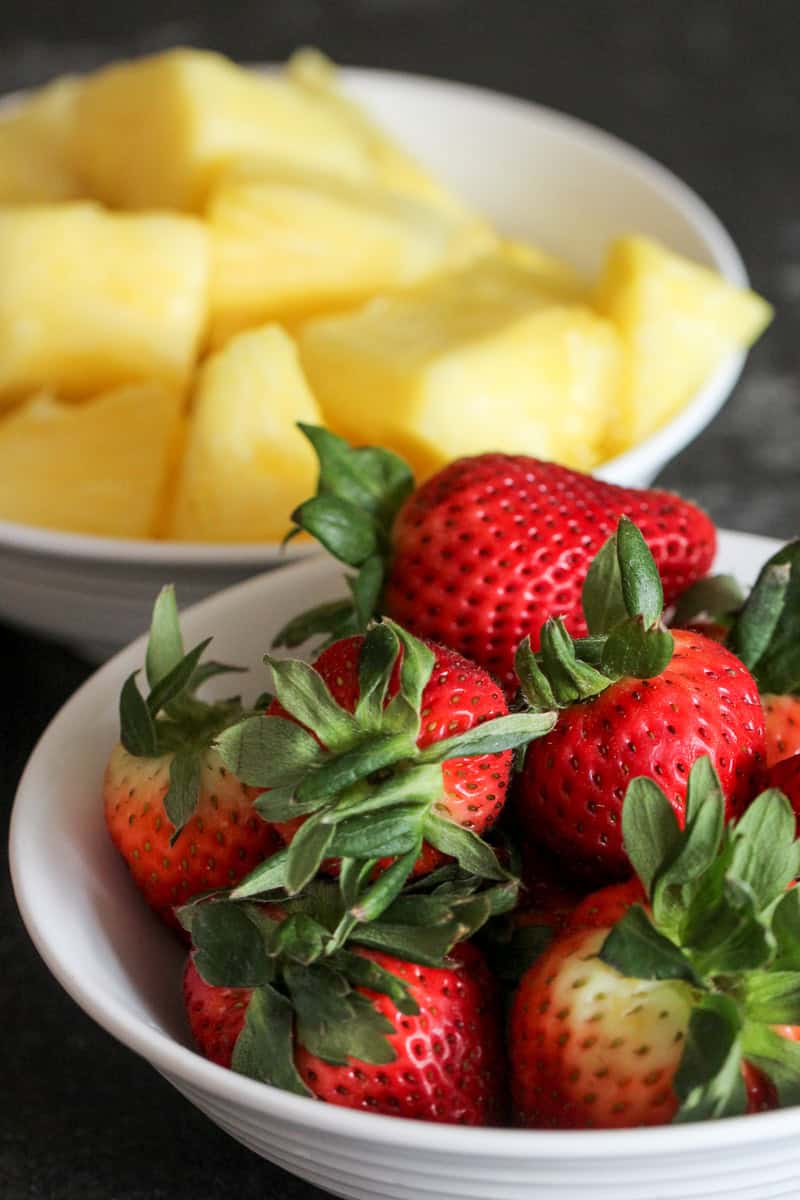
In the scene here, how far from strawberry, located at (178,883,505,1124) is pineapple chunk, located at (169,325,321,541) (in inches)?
18.7

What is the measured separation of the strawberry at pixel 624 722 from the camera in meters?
0.61

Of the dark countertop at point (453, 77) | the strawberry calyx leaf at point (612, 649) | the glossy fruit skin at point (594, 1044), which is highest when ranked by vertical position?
the strawberry calyx leaf at point (612, 649)

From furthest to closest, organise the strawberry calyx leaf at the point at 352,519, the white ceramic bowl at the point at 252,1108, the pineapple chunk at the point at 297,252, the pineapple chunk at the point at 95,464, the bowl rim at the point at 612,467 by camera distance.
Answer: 1. the pineapple chunk at the point at 297,252
2. the pineapple chunk at the point at 95,464
3. the bowl rim at the point at 612,467
4. the strawberry calyx leaf at the point at 352,519
5. the white ceramic bowl at the point at 252,1108

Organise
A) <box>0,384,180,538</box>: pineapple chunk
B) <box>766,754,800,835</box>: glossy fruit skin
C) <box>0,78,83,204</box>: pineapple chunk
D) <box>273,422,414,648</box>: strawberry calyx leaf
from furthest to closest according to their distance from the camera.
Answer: <box>0,78,83,204</box>: pineapple chunk < <box>0,384,180,538</box>: pineapple chunk < <box>273,422,414,648</box>: strawberry calyx leaf < <box>766,754,800,835</box>: glossy fruit skin

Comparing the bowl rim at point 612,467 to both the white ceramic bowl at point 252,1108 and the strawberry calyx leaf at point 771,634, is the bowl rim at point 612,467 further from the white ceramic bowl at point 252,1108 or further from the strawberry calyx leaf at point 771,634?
the strawberry calyx leaf at point 771,634

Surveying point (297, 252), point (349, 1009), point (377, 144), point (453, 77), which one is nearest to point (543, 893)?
point (349, 1009)

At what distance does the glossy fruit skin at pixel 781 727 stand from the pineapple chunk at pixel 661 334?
0.48 metres

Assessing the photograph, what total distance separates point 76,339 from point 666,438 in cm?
46

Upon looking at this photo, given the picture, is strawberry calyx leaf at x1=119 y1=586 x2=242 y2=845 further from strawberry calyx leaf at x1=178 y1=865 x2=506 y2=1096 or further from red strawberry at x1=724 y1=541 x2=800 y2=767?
red strawberry at x1=724 y1=541 x2=800 y2=767

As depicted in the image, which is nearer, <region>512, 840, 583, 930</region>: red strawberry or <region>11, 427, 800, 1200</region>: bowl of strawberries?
<region>11, 427, 800, 1200</region>: bowl of strawberries

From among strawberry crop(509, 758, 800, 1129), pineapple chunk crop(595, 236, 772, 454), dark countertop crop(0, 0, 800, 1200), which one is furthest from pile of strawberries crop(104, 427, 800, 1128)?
pineapple chunk crop(595, 236, 772, 454)

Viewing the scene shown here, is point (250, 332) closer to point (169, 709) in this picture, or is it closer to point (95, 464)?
point (95, 464)

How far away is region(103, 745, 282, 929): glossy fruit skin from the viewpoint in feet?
2.15

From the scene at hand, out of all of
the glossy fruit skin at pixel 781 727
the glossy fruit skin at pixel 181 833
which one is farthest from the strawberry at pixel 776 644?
the glossy fruit skin at pixel 181 833
